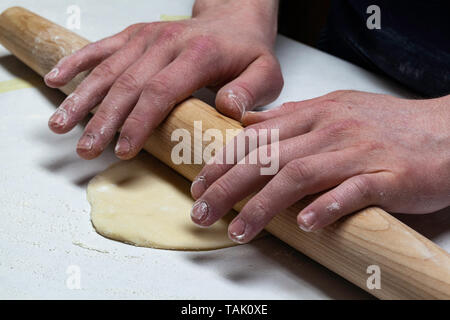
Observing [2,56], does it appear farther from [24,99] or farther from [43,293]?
[43,293]

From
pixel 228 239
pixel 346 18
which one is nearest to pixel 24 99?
pixel 228 239

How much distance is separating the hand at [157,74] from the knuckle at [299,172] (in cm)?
28

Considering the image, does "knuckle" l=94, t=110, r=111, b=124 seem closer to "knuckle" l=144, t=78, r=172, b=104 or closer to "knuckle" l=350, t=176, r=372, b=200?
"knuckle" l=144, t=78, r=172, b=104

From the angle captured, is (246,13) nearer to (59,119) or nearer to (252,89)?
(252,89)

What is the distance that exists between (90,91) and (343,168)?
567 mm

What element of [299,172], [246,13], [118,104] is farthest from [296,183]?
[246,13]

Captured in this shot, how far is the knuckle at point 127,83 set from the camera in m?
1.07

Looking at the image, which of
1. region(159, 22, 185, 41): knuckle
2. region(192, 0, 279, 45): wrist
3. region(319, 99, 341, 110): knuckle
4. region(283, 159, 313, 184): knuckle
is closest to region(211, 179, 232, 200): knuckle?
region(283, 159, 313, 184): knuckle

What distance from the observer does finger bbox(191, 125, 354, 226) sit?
852 mm

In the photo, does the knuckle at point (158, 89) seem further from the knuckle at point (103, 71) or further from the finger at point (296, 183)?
the finger at point (296, 183)

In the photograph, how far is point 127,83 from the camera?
1.07 metres

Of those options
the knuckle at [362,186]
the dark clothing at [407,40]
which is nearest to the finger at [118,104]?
the knuckle at [362,186]

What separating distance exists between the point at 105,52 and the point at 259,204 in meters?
0.59

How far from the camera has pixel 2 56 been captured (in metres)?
1.54
